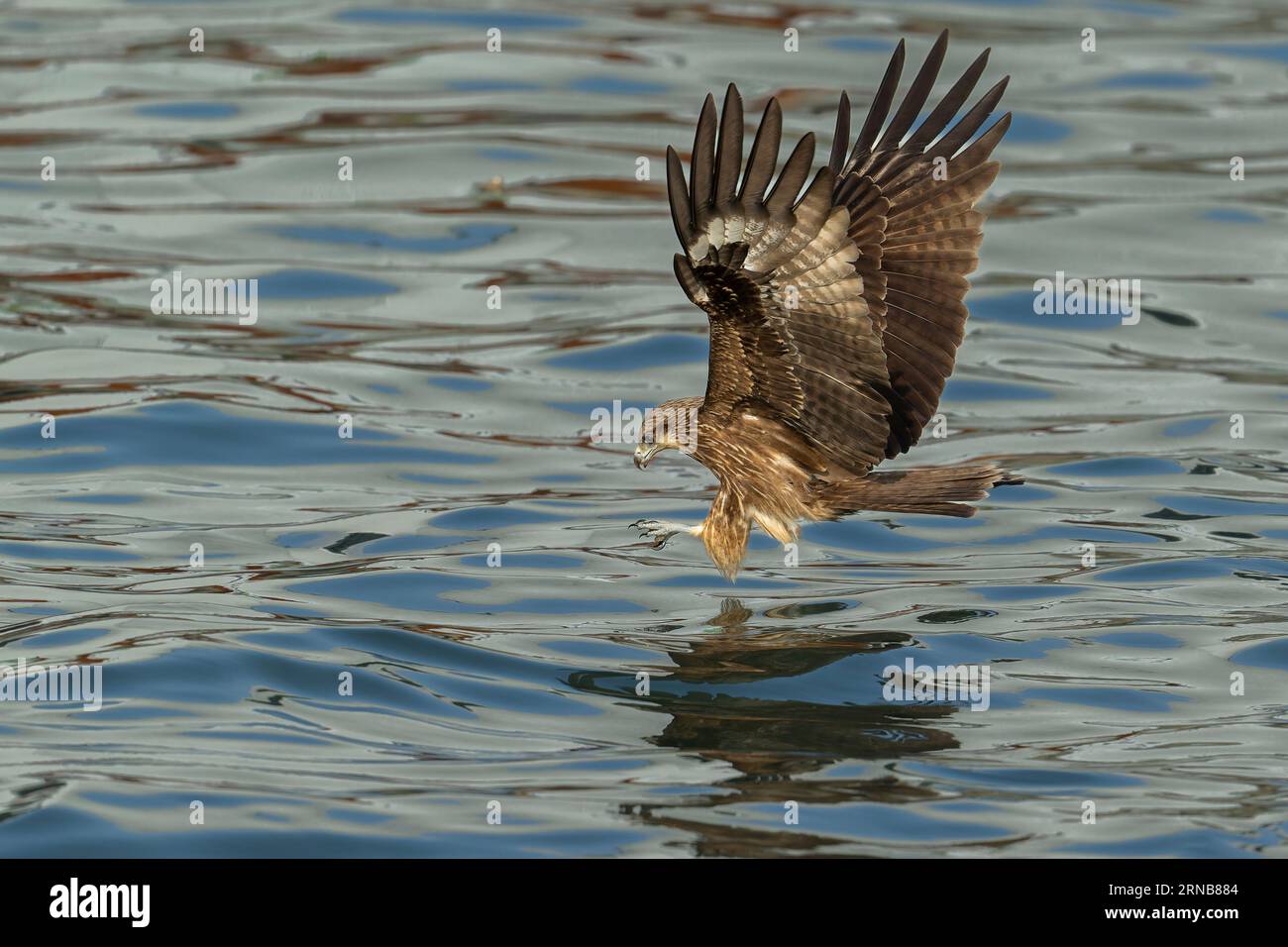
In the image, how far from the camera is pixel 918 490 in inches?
312

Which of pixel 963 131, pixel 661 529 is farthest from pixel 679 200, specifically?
pixel 661 529

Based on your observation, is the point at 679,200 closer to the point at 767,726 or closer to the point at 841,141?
the point at 841,141

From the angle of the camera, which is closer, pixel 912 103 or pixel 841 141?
pixel 841 141

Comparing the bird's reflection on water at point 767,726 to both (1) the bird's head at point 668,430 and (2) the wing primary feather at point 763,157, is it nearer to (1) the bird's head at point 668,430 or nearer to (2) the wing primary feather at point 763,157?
(1) the bird's head at point 668,430

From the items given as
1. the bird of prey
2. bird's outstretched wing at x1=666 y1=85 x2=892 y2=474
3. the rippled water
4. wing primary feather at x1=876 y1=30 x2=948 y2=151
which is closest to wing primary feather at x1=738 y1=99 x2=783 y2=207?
bird's outstretched wing at x1=666 y1=85 x2=892 y2=474

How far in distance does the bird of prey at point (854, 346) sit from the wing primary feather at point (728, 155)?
46 centimetres

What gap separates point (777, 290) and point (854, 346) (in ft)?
1.62

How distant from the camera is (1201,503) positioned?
1083 centimetres

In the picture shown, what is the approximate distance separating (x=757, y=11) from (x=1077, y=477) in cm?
1044

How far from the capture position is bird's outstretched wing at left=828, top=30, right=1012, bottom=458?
8234 millimetres

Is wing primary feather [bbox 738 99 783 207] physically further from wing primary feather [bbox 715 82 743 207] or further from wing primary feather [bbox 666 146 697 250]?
wing primary feather [bbox 666 146 697 250]

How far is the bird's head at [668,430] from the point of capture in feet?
27.6
